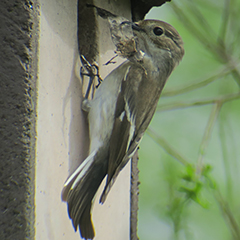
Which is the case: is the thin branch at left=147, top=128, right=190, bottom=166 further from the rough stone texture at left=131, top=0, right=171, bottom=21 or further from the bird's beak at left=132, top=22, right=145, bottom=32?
the bird's beak at left=132, top=22, right=145, bottom=32

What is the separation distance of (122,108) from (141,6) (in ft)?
2.13

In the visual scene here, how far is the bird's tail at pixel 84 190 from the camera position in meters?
1.36

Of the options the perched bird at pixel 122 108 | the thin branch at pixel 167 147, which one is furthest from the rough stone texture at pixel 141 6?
the thin branch at pixel 167 147

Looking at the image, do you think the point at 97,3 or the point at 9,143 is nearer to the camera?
the point at 9,143

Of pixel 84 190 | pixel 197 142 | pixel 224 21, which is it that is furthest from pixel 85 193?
pixel 197 142

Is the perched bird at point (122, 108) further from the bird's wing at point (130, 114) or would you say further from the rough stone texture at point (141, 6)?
the rough stone texture at point (141, 6)

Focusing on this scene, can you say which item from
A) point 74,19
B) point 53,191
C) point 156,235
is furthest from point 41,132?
point 156,235

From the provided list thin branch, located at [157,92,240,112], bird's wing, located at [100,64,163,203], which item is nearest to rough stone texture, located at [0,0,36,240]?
bird's wing, located at [100,64,163,203]

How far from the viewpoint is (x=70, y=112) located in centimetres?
147

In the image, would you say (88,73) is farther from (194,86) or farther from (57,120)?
(194,86)

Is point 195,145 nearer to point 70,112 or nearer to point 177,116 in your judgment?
point 177,116

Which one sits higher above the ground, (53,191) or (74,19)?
(74,19)

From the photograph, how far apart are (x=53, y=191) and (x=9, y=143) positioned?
8.9 inches

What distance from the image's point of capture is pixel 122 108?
1559 mm
